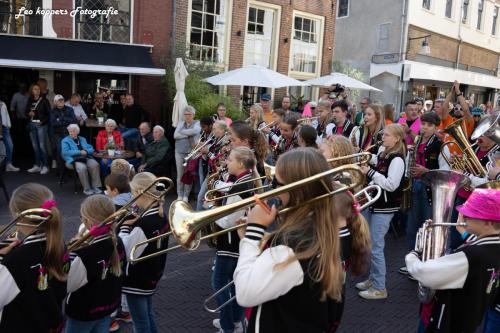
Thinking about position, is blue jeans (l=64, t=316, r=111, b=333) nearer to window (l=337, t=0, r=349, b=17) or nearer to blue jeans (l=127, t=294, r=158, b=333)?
blue jeans (l=127, t=294, r=158, b=333)

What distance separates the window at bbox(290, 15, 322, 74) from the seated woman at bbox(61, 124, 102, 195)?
9370 mm

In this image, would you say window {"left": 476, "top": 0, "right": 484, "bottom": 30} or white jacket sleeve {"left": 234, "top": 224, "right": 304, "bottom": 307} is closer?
white jacket sleeve {"left": 234, "top": 224, "right": 304, "bottom": 307}

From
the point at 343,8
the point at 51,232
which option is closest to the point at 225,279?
the point at 51,232

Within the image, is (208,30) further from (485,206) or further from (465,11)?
(465,11)

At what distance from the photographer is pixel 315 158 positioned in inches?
74.2

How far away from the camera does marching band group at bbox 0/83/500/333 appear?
1804 mm

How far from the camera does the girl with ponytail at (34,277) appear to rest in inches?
88.4

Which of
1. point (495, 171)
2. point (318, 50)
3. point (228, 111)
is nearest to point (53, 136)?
point (228, 111)

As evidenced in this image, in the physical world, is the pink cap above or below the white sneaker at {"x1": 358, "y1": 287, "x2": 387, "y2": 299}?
above

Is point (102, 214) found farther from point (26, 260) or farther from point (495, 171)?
point (495, 171)

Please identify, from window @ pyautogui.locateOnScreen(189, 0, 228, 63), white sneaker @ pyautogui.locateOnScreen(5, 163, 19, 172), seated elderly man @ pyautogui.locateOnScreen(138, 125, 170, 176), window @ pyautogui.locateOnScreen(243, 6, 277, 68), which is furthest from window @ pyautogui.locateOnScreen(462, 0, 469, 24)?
white sneaker @ pyautogui.locateOnScreen(5, 163, 19, 172)

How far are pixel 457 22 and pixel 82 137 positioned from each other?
864 inches

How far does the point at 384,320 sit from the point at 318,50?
1380 centimetres

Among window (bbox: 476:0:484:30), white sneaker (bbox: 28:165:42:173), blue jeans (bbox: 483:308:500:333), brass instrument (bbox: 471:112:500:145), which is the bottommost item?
white sneaker (bbox: 28:165:42:173)
